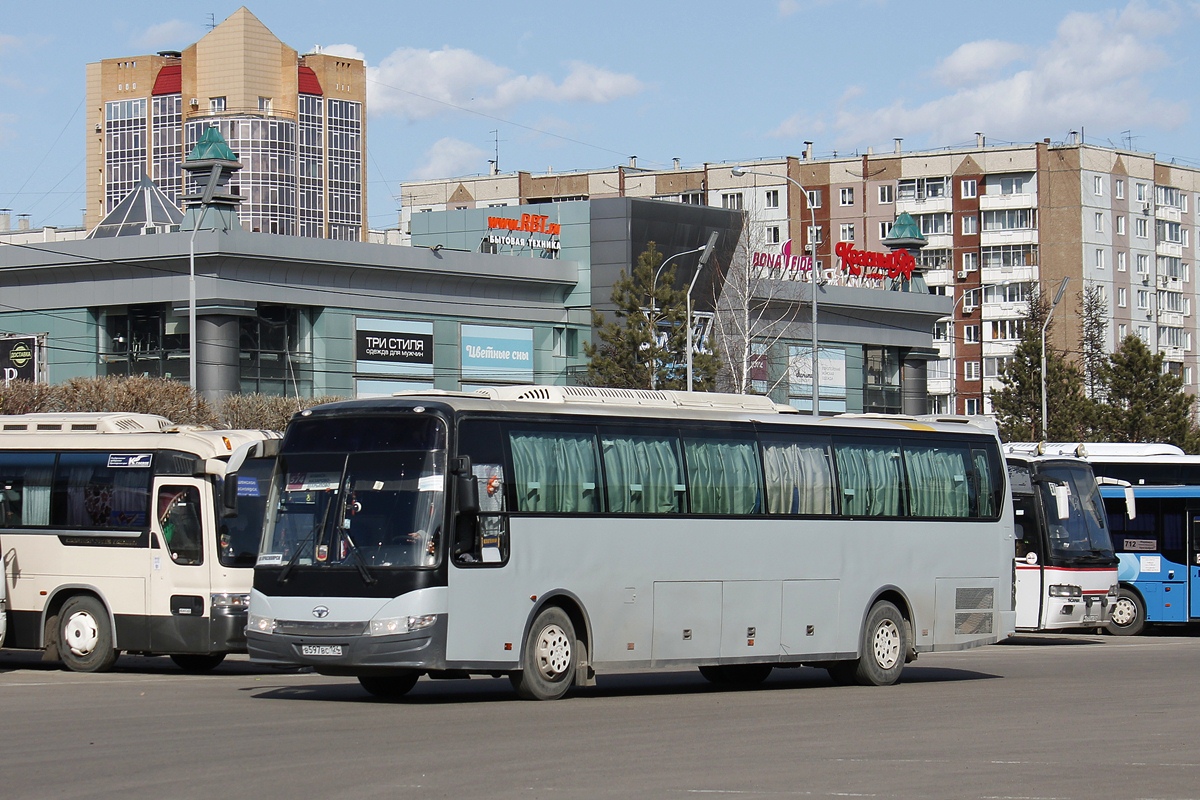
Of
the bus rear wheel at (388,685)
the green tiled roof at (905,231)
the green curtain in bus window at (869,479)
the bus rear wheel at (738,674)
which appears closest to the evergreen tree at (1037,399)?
the green tiled roof at (905,231)

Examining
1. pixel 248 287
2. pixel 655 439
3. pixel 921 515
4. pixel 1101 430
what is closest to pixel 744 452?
pixel 655 439

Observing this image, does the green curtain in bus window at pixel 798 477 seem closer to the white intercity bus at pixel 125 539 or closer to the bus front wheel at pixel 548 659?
the bus front wheel at pixel 548 659

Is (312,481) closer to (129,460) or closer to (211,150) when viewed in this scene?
(129,460)

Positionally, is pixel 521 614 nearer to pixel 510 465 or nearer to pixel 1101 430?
pixel 510 465

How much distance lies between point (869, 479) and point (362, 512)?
672 centimetres

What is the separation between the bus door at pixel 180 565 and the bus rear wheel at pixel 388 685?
13.3ft

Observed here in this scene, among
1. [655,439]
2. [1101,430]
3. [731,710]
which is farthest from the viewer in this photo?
[1101,430]

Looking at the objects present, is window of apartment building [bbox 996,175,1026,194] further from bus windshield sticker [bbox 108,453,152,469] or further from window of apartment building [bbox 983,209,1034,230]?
bus windshield sticker [bbox 108,453,152,469]

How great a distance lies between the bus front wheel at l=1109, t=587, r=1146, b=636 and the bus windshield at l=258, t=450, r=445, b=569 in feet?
67.5

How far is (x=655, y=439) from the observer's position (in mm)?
17609

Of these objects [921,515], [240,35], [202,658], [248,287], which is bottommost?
[202,658]

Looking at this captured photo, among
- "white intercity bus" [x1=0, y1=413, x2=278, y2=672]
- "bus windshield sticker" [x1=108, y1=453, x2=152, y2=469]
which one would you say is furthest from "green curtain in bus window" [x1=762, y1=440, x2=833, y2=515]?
"bus windshield sticker" [x1=108, y1=453, x2=152, y2=469]

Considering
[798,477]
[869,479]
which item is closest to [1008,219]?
[869,479]

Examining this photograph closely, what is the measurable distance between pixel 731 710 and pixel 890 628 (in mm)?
4606
